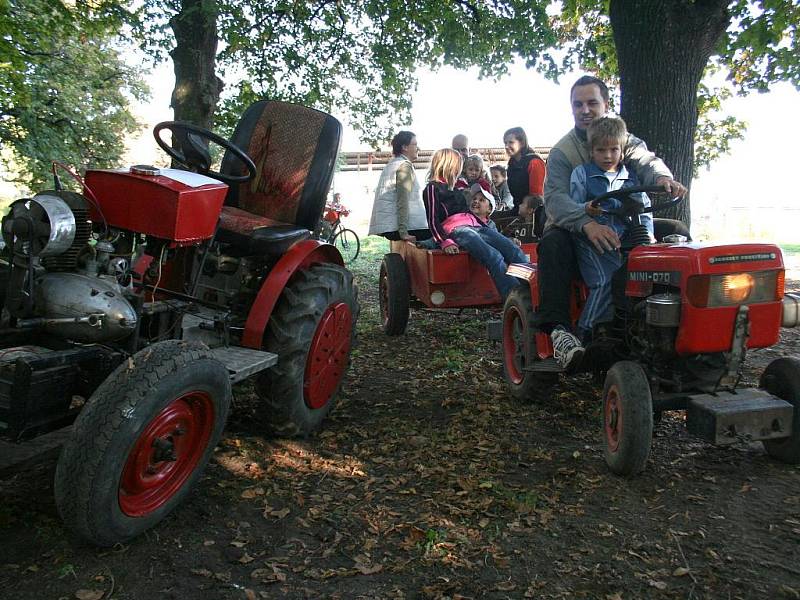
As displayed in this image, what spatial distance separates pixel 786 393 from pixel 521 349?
1606mm

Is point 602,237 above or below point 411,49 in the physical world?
below

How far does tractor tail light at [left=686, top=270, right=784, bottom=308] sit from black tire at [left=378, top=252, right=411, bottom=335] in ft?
11.2

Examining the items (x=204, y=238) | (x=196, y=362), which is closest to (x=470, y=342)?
(x=204, y=238)

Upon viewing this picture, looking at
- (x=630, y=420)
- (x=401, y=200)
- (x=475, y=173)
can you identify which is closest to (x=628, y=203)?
(x=630, y=420)

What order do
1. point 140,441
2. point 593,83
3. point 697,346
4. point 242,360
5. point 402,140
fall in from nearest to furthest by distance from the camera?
1. point 140,441
2. point 697,346
3. point 242,360
4. point 593,83
5. point 402,140

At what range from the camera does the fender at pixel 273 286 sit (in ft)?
10.1

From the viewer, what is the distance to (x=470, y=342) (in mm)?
5789

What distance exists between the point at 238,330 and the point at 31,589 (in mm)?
1594

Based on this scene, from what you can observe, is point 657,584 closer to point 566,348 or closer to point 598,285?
point 566,348

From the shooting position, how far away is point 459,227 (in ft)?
18.0

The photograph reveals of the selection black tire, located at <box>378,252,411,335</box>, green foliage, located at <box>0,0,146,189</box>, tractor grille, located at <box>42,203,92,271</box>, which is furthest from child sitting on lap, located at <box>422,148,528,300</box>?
green foliage, located at <box>0,0,146,189</box>

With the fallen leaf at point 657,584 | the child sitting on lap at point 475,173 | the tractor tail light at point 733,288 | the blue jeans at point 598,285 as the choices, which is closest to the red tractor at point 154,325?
the blue jeans at point 598,285

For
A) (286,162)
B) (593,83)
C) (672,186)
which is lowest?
(672,186)

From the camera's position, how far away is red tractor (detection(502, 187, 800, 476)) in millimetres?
2680
